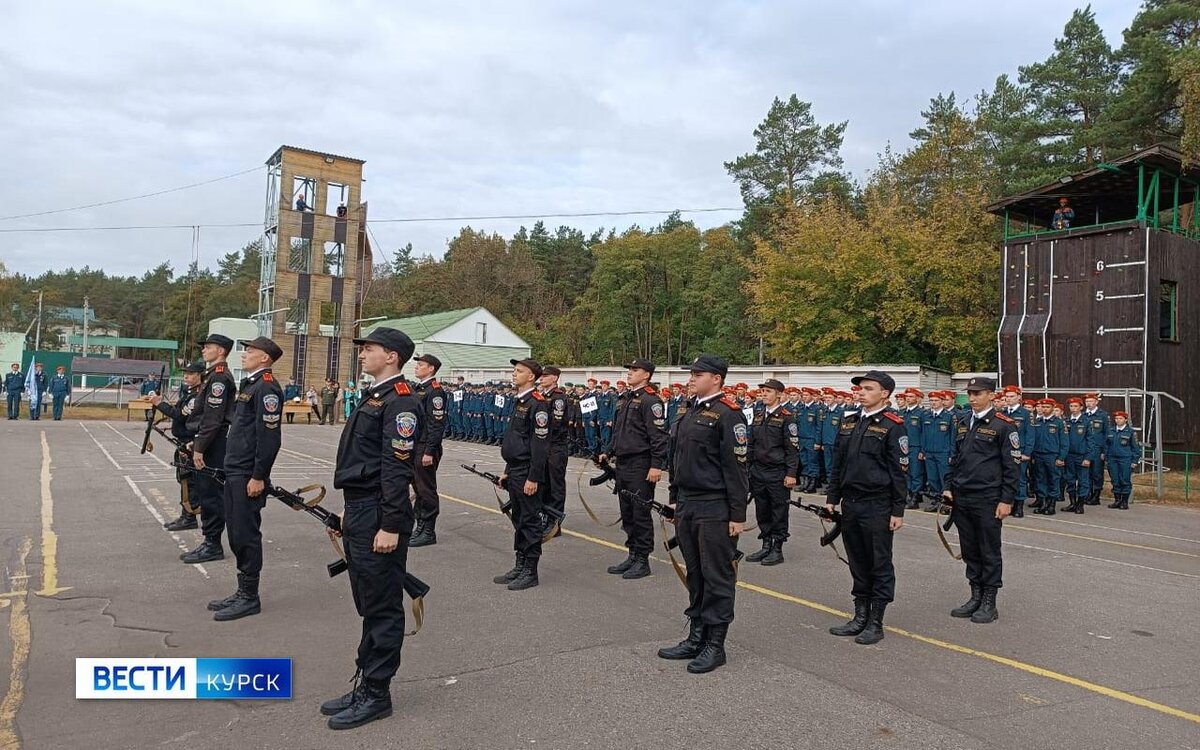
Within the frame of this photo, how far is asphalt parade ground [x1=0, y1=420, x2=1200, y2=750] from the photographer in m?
4.16

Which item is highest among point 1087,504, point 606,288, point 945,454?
point 606,288

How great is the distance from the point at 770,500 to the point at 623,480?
198cm

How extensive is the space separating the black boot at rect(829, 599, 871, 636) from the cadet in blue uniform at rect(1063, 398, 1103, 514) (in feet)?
32.9

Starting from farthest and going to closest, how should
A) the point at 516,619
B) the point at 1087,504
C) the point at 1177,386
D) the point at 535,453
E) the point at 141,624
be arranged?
the point at 1177,386 < the point at 1087,504 < the point at 535,453 < the point at 516,619 < the point at 141,624

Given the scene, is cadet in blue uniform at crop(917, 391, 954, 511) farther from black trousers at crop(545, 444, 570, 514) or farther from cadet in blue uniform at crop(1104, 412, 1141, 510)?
black trousers at crop(545, 444, 570, 514)

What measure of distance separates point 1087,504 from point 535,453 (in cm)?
1275

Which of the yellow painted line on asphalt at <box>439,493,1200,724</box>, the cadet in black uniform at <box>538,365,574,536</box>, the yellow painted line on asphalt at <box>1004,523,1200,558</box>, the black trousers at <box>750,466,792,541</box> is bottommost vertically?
the yellow painted line on asphalt at <box>1004,523,1200,558</box>

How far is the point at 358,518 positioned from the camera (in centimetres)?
445

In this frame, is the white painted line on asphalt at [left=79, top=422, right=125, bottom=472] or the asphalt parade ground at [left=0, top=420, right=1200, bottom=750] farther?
the white painted line on asphalt at [left=79, top=422, right=125, bottom=472]

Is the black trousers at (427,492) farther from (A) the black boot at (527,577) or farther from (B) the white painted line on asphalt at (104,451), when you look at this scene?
(B) the white painted line on asphalt at (104,451)

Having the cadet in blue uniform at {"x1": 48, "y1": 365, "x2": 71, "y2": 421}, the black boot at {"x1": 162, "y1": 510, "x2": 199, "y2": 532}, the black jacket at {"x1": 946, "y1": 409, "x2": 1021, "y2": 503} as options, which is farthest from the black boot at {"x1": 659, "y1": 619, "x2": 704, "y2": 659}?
the cadet in blue uniform at {"x1": 48, "y1": 365, "x2": 71, "y2": 421}

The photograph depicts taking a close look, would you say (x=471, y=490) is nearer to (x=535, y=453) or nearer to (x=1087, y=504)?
(x=535, y=453)

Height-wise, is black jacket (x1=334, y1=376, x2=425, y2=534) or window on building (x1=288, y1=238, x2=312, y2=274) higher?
window on building (x1=288, y1=238, x2=312, y2=274)

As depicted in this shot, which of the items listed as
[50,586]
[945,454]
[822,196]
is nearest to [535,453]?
[50,586]
